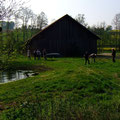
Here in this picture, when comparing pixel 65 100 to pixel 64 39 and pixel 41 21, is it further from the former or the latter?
pixel 41 21

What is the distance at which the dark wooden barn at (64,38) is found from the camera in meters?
36.2

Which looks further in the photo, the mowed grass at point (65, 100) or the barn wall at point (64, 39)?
the barn wall at point (64, 39)

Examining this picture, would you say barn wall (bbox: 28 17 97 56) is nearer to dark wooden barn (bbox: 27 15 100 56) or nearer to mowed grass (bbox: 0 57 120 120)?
dark wooden barn (bbox: 27 15 100 56)

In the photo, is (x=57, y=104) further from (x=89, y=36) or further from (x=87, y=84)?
(x=89, y=36)

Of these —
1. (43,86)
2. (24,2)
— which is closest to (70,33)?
(43,86)

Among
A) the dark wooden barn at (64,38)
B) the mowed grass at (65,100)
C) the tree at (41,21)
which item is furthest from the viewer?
the tree at (41,21)

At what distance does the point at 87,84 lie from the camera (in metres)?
11.0

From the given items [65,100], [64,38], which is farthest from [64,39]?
[65,100]

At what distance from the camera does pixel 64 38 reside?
120ft

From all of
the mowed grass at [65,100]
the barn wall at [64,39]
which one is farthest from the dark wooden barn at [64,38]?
the mowed grass at [65,100]

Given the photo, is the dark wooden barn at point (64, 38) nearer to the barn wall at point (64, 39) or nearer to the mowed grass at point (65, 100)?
the barn wall at point (64, 39)

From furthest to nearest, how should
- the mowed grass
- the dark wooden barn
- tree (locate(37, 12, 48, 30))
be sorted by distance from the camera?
tree (locate(37, 12, 48, 30)) < the dark wooden barn < the mowed grass

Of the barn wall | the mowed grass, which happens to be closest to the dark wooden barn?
the barn wall

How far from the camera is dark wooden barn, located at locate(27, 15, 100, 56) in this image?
36.2 meters
